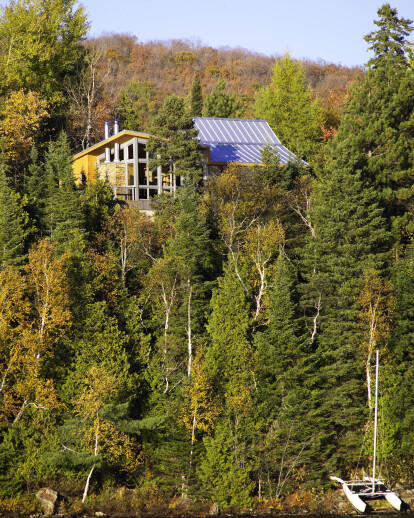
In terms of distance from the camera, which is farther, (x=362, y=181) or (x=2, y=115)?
(x=2, y=115)

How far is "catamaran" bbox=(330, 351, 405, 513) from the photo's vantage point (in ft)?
107

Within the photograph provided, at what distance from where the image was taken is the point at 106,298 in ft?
122

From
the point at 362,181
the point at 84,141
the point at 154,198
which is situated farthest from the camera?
the point at 84,141

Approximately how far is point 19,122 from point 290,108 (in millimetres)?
24078

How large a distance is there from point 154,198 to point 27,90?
1310 centimetres

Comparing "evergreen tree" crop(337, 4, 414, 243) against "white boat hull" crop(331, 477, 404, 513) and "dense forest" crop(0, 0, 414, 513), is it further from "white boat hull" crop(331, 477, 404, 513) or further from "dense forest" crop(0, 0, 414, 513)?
"white boat hull" crop(331, 477, 404, 513)

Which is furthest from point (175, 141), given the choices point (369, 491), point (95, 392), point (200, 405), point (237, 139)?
point (369, 491)

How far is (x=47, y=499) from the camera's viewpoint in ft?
104

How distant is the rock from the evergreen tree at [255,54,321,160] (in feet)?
103

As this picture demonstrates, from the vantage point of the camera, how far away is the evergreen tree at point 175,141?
41125mm

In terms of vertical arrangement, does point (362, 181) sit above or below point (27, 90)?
below

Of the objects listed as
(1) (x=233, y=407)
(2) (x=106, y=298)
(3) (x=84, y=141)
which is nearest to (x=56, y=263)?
(2) (x=106, y=298)

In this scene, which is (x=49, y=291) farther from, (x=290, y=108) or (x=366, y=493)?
(x=290, y=108)

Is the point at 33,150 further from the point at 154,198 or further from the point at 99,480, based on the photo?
the point at 99,480
